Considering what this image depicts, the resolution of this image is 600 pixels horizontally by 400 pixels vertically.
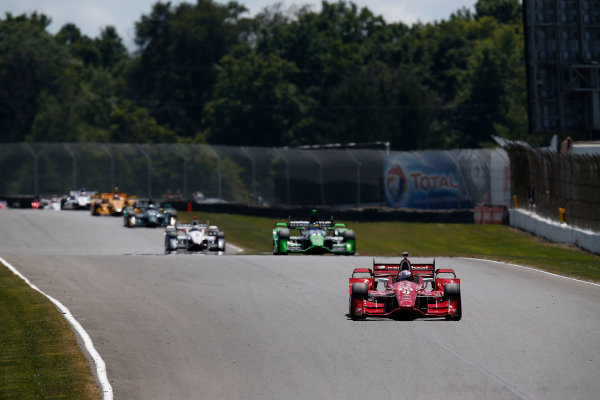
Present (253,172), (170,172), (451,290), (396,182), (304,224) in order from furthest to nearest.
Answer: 1. (396,182)
2. (253,172)
3. (170,172)
4. (304,224)
5. (451,290)

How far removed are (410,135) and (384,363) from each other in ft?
299

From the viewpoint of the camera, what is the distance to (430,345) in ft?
50.9

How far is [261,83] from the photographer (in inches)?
4432

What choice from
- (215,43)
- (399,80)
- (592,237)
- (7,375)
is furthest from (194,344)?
(215,43)

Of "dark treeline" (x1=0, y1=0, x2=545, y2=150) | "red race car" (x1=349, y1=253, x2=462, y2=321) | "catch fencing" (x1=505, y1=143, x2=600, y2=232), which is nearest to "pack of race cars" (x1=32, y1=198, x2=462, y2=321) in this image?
"red race car" (x1=349, y1=253, x2=462, y2=321)

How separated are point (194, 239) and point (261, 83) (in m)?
79.0

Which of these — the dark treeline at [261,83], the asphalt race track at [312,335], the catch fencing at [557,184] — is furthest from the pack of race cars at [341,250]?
the dark treeline at [261,83]

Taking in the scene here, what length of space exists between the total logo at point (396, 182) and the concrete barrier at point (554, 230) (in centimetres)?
1041

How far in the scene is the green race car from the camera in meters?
30.7

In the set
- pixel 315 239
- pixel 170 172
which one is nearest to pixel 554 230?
pixel 315 239

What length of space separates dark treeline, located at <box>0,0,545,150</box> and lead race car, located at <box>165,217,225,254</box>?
57.3 metres

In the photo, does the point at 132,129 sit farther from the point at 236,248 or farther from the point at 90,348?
the point at 90,348

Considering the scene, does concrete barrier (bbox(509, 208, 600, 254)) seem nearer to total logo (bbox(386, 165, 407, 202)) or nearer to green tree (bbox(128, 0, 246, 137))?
total logo (bbox(386, 165, 407, 202))

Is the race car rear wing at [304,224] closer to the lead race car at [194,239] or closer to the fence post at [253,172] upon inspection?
the lead race car at [194,239]
